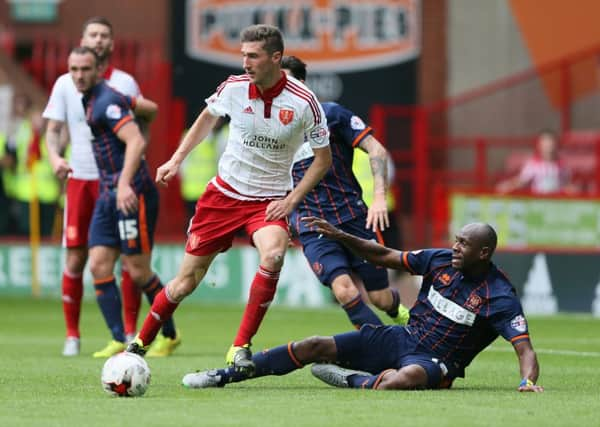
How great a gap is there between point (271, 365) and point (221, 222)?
1.08m

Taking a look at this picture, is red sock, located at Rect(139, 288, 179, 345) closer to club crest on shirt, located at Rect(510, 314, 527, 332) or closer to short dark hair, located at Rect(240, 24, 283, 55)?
short dark hair, located at Rect(240, 24, 283, 55)

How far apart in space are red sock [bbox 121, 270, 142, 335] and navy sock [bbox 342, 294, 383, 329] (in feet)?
7.70

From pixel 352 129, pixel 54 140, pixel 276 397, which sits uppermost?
pixel 352 129

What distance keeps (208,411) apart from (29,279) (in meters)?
12.4

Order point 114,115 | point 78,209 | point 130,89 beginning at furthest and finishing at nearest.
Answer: point 130,89 → point 78,209 → point 114,115

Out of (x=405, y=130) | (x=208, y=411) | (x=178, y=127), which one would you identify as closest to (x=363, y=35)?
(x=405, y=130)

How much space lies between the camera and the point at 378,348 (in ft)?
29.1

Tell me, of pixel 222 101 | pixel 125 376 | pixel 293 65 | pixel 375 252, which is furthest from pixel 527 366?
pixel 293 65

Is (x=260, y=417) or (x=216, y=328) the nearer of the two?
(x=260, y=417)

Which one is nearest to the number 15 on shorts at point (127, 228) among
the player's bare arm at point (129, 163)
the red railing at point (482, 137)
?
the player's bare arm at point (129, 163)

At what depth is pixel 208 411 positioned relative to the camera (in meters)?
7.66

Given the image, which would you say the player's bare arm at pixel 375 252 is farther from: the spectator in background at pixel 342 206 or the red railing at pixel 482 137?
the red railing at pixel 482 137

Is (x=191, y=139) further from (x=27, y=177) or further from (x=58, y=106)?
(x=27, y=177)

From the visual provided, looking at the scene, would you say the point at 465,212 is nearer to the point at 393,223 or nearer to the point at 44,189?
the point at 393,223
